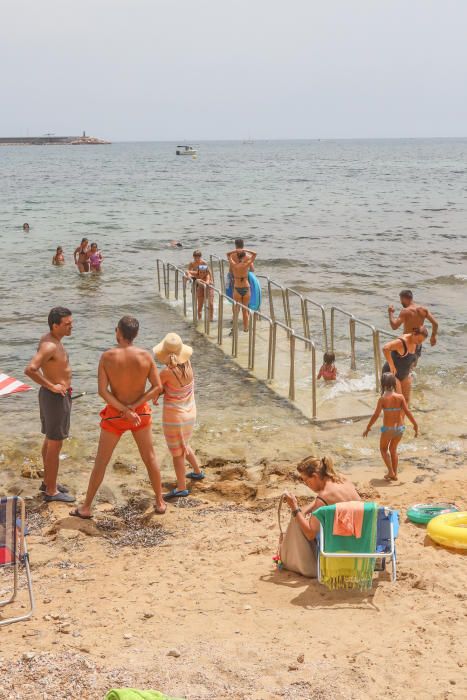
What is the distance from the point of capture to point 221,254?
27.9 meters

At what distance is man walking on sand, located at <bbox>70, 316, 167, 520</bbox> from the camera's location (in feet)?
21.3

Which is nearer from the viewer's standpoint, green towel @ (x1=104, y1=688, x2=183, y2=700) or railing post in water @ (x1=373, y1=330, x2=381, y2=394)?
green towel @ (x1=104, y1=688, x2=183, y2=700)

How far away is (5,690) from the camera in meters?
3.99

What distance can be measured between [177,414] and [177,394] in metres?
0.18

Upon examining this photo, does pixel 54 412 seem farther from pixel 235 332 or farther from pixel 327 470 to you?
pixel 235 332

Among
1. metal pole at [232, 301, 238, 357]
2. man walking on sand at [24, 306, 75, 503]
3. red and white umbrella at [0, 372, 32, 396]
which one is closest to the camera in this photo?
man walking on sand at [24, 306, 75, 503]

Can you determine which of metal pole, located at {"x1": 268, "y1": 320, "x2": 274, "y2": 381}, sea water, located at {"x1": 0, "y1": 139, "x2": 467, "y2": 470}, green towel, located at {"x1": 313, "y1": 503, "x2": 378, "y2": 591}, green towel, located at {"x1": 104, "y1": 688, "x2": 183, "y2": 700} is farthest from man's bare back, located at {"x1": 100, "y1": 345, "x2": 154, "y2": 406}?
metal pole, located at {"x1": 268, "y1": 320, "x2": 274, "y2": 381}

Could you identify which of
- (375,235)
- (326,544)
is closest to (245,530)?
(326,544)

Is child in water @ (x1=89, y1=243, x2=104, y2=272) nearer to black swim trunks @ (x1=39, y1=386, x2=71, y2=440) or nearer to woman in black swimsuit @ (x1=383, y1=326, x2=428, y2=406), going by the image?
woman in black swimsuit @ (x1=383, y1=326, x2=428, y2=406)

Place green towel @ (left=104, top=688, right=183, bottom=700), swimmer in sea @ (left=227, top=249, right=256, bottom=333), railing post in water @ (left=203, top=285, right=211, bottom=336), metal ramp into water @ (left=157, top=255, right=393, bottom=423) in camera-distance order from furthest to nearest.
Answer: railing post in water @ (left=203, top=285, right=211, bottom=336), swimmer in sea @ (left=227, top=249, right=256, bottom=333), metal ramp into water @ (left=157, top=255, right=393, bottom=423), green towel @ (left=104, top=688, right=183, bottom=700)

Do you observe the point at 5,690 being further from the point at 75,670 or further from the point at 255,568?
the point at 255,568

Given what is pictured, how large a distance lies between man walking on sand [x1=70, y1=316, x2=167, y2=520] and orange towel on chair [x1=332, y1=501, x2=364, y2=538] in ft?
6.64

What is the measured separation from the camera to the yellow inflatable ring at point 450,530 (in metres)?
5.82

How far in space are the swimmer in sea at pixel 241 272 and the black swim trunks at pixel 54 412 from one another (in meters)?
6.68
